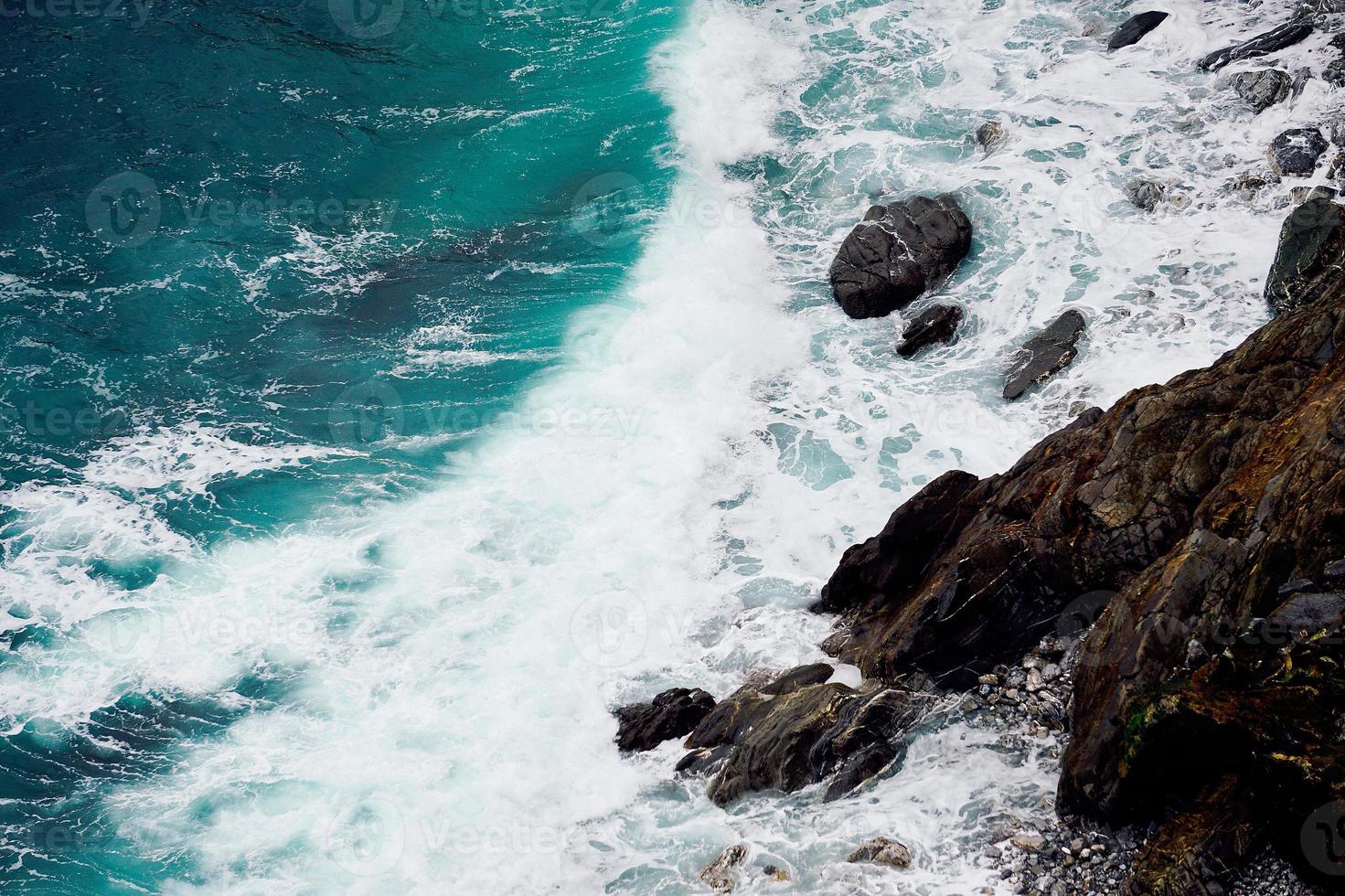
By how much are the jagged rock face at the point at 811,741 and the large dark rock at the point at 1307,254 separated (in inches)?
390

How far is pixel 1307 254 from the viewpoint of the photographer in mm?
15438

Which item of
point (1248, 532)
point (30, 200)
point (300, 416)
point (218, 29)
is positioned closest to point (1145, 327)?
point (1248, 532)

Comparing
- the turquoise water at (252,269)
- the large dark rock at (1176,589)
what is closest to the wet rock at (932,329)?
the large dark rock at (1176,589)

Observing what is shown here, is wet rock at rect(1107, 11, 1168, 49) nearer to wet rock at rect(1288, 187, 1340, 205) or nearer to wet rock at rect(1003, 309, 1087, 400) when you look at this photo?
wet rock at rect(1288, 187, 1340, 205)

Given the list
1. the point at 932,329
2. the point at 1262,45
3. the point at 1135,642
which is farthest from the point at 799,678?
the point at 1262,45

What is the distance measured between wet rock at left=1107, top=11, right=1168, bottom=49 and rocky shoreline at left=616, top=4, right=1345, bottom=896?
10.6m

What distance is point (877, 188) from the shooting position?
2284 centimetres

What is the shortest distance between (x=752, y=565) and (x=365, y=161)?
16.0m

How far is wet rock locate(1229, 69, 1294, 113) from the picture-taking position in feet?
66.0

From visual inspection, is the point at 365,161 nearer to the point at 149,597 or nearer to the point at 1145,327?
the point at 149,597

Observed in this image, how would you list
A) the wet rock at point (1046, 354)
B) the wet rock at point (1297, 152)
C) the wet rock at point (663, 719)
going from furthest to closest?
the wet rock at point (1297, 152) → the wet rock at point (1046, 354) → the wet rock at point (663, 719)

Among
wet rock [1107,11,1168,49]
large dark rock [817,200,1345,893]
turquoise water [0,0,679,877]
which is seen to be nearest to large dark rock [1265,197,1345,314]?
large dark rock [817,200,1345,893]

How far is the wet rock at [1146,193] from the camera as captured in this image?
19438mm

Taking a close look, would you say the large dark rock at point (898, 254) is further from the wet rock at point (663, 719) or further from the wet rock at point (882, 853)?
the wet rock at point (882, 853)
